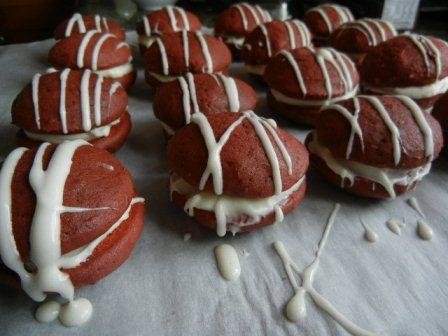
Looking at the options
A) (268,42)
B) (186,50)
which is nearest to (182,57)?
(186,50)

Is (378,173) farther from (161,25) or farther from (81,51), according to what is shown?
(161,25)

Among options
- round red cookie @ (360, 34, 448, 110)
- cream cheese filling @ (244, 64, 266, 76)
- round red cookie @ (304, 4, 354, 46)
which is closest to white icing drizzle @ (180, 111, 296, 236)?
round red cookie @ (360, 34, 448, 110)

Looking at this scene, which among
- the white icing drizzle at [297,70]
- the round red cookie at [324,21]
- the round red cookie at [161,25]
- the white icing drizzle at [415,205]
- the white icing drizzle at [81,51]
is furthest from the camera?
the round red cookie at [324,21]

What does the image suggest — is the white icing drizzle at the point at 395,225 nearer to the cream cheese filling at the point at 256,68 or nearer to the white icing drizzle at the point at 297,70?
the white icing drizzle at the point at 297,70

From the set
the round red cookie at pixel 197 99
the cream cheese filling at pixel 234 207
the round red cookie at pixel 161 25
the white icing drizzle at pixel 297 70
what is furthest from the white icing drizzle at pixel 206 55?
the cream cheese filling at pixel 234 207

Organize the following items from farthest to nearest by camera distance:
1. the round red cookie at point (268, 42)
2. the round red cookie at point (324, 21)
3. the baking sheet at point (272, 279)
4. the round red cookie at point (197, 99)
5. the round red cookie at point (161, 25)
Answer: the round red cookie at point (324, 21) < the round red cookie at point (161, 25) < the round red cookie at point (268, 42) < the round red cookie at point (197, 99) < the baking sheet at point (272, 279)

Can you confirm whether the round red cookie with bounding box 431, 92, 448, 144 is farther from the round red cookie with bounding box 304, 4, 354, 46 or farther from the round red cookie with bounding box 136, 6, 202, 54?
the round red cookie with bounding box 136, 6, 202, 54

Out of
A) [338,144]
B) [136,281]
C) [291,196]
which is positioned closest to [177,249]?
[136,281]
